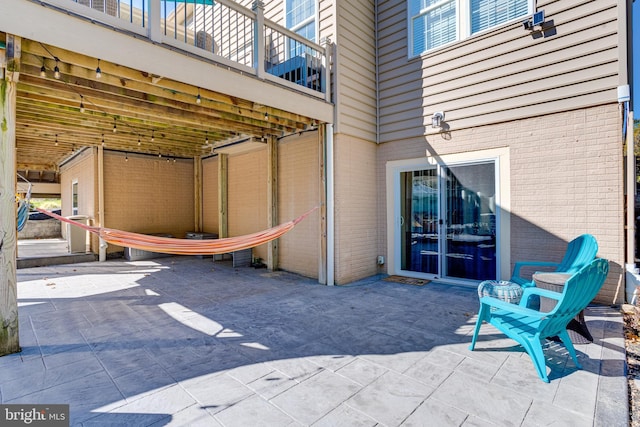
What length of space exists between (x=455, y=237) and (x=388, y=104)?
2.50 m

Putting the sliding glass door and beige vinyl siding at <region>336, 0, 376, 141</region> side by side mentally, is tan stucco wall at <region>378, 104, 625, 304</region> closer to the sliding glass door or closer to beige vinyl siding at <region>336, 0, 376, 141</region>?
the sliding glass door

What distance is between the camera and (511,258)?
4.42 metres

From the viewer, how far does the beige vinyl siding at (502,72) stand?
12.5 feet

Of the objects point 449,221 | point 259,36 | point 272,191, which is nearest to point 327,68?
point 259,36

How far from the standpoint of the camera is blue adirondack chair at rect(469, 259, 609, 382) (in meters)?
2.17

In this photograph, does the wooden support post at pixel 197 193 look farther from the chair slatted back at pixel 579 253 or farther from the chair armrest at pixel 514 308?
the chair slatted back at pixel 579 253

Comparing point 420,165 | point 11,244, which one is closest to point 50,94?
point 11,244

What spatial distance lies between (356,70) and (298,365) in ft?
15.2

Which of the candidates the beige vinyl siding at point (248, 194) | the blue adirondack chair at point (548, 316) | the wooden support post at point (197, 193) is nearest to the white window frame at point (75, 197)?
the wooden support post at point (197, 193)

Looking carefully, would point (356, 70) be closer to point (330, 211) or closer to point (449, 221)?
point (330, 211)

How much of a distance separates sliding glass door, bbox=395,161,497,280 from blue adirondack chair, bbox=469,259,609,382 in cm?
229

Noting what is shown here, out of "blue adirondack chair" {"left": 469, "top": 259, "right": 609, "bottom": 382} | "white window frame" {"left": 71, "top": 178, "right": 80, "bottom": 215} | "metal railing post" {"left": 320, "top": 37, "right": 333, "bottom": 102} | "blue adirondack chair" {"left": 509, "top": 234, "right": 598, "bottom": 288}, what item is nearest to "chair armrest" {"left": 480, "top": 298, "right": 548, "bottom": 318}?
"blue adirondack chair" {"left": 469, "top": 259, "right": 609, "bottom": 382}

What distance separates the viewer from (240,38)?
664 cm

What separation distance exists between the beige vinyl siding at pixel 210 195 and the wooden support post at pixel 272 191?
8.77 ft
